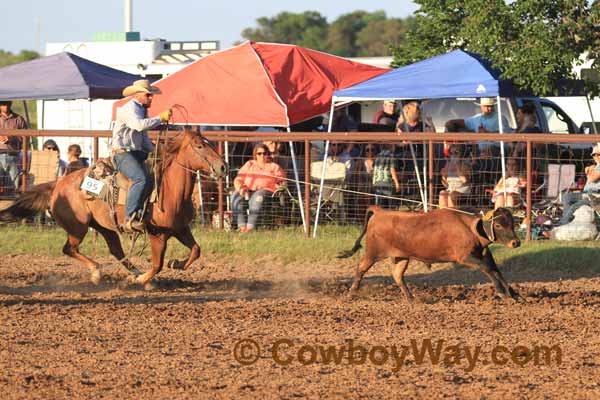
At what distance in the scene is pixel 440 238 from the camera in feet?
34.1

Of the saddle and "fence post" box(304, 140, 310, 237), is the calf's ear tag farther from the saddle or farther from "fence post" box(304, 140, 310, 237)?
"fence post" box(304, 140, 310, 237)

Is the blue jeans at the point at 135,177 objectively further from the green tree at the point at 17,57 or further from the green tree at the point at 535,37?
the green tree at the point at 17,57

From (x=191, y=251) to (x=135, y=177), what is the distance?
944 mm

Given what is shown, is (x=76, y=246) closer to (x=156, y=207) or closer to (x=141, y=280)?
(x=141, y=280)

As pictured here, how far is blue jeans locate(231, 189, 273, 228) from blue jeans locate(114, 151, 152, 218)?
3232mm

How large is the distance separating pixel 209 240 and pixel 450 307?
4.64 meters

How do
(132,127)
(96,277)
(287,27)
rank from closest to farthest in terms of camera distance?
(132,127) < (96,277) < (287,27)

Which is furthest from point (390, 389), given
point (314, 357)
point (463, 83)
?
point (463, 83)

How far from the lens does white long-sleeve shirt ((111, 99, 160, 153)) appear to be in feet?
36.1

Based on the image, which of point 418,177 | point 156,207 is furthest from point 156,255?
point 418,177

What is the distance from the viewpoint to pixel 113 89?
18.5 meters

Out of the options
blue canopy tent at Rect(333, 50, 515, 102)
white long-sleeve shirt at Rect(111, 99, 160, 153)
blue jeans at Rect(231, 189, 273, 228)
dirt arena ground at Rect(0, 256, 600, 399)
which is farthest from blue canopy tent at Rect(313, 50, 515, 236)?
white long-sleeve shirt at Rect(111, 99, 160, 153)

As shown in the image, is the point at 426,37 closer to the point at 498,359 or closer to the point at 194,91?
the point at 194,91

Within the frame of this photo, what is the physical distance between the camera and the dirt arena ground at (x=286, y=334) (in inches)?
281
